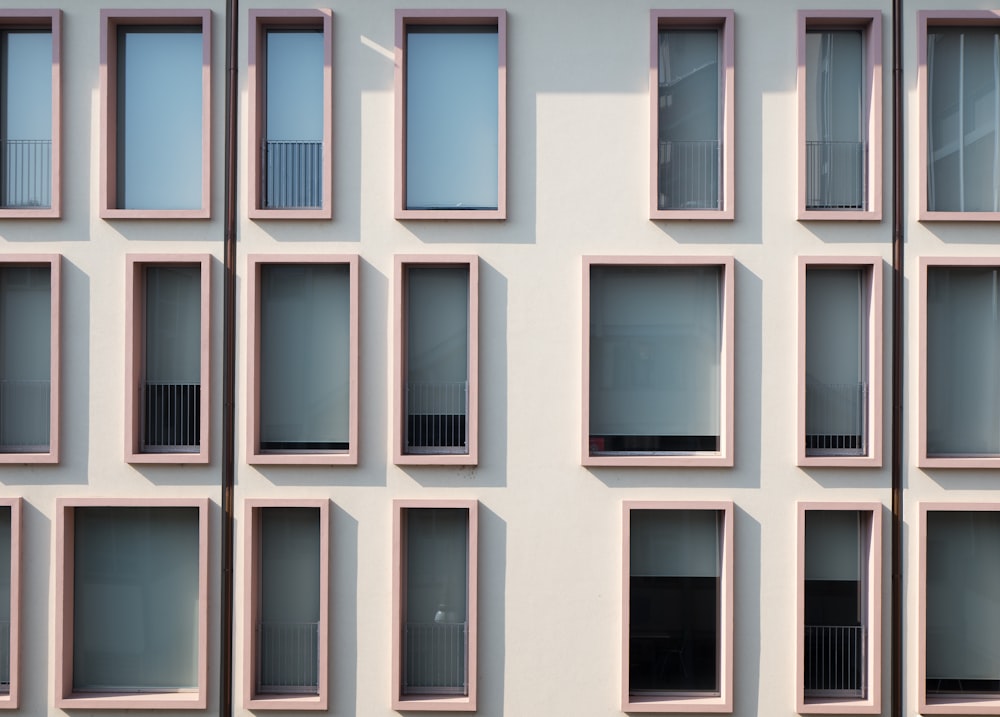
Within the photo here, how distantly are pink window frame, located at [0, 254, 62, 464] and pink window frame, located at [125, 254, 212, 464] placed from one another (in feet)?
2.72

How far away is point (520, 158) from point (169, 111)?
14.9 ft

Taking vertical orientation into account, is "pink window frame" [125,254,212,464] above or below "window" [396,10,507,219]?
below

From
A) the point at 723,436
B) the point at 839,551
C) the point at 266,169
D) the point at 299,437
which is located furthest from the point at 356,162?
the point at 839,551

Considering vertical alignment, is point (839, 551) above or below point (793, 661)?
above

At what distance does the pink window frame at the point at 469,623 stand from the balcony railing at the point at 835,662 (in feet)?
13.5

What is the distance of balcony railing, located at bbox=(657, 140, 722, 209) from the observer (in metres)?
11.6

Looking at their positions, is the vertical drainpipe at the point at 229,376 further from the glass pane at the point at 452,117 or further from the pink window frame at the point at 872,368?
the pink window frame at the point at 872,368

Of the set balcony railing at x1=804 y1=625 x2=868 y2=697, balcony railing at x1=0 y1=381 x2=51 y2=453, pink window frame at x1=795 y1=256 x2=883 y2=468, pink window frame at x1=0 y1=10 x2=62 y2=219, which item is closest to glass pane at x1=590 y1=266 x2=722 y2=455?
pink window frame at x1=795 y1=256 x2=883 y2=468

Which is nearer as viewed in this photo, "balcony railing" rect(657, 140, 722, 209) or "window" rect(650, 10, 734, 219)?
"window" rect(650, 10, 734, 219)

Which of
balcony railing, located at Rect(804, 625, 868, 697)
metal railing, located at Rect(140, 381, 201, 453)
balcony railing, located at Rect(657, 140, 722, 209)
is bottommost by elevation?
balcony railing, located at Rect(804, 625, 868, 697)

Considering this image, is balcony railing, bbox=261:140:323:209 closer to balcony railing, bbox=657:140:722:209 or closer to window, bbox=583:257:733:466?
window, bbox=583:257:733:466

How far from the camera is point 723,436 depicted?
1138 cm

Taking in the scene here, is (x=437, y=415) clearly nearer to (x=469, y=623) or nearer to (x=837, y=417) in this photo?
(x=469, y=623)

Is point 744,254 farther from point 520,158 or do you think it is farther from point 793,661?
point 793,661
